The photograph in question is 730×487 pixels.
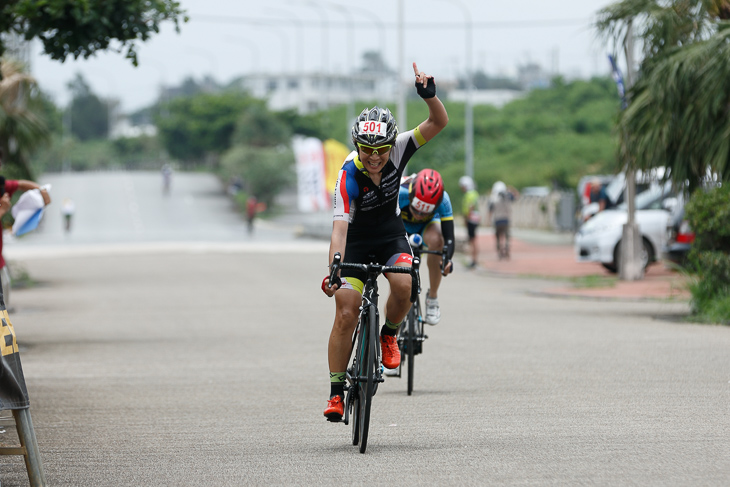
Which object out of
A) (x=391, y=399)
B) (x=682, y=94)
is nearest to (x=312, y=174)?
(x=682, y=94)

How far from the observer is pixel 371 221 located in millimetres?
7141

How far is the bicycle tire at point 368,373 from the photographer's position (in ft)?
21.2

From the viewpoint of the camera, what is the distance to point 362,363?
22.1 feet

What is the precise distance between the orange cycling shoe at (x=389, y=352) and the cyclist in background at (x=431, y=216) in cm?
220

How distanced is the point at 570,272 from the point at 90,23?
15.1 meters

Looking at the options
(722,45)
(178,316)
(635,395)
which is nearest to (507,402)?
(635,395)

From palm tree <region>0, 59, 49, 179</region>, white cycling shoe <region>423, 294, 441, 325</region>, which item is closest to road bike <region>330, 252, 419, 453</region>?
white cycling shoe <region>423, 294, 441, 325</region>

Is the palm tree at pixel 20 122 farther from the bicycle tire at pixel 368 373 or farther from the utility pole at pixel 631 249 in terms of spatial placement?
the bicycle tire at pixel 368 373

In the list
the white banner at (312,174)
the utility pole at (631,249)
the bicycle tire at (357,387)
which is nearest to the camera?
the bicycle tire at (357,387)

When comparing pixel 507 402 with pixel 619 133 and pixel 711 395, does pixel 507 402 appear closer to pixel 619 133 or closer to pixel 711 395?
pixel 711 395

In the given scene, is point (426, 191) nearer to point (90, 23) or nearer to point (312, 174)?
point (90, 23)

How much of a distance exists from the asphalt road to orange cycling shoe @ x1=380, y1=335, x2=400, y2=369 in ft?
1.50

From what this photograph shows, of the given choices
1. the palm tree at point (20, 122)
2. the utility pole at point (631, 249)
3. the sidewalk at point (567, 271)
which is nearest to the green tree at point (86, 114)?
the sidewalk at point (567, 271)

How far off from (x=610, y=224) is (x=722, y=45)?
28.5ft
